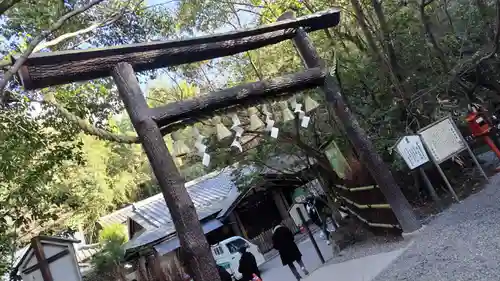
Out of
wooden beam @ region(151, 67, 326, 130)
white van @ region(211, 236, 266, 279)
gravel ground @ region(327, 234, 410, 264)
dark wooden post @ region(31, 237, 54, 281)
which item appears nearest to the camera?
dark wooden post @ region(31, 237, 54, 281)

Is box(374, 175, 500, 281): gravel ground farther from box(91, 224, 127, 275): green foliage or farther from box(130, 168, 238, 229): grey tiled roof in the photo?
box(91, 224, 127, 275): green foliage

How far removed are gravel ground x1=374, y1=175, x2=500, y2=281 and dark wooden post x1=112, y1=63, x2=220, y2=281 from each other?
2474mm

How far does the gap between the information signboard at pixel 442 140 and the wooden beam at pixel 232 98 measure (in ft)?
7.88

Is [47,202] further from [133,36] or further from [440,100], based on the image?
[440,100]

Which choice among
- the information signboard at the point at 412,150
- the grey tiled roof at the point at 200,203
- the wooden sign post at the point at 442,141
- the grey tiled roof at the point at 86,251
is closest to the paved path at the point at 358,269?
the information signboard at the point at 412,150

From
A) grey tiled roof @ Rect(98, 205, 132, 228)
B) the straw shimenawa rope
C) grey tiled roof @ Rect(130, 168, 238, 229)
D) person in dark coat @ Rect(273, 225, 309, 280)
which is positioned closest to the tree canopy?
the straw shimenawa rope

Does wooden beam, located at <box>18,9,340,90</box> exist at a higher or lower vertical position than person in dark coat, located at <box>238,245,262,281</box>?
higher

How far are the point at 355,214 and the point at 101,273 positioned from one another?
37.5 ft

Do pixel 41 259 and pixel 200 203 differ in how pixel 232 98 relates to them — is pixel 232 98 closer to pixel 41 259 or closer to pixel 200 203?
pixel 41 259

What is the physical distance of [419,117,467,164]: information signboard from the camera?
312 inches

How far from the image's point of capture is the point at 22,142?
7184 millimetres

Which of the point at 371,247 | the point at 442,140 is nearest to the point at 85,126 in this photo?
the point at 371,247

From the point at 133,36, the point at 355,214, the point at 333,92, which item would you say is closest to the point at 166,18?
the point at 133,36

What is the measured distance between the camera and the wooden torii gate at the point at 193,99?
4.83m
